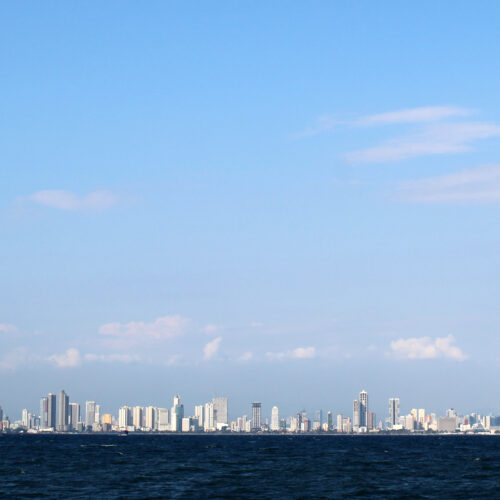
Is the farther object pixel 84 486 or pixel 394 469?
pixel 394 469

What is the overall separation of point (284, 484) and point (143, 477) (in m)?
24.5

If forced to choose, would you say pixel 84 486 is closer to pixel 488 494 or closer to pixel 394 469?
pixel 488 494

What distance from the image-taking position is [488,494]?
102m

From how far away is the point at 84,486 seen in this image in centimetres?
10812

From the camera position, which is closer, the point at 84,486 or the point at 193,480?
the point at 84,486

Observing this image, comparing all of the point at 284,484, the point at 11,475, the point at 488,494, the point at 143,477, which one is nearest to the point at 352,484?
the point at 284,484

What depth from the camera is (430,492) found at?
103 m

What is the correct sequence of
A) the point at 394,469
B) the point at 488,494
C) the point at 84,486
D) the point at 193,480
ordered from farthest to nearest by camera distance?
the point at 394,469, the point at 193,480, the point at 84,486, the point at 488,494

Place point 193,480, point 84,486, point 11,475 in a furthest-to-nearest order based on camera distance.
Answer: point 11,475
point 193,480
point 84,486

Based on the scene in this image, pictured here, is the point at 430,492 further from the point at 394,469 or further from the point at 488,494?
the point at 394,469

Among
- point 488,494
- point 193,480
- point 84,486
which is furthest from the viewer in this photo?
point 193,480

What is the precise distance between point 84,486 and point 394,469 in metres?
60.0

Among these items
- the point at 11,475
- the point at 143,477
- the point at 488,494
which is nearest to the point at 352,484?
the point at 488,494

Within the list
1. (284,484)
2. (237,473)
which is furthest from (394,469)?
(284,484)
